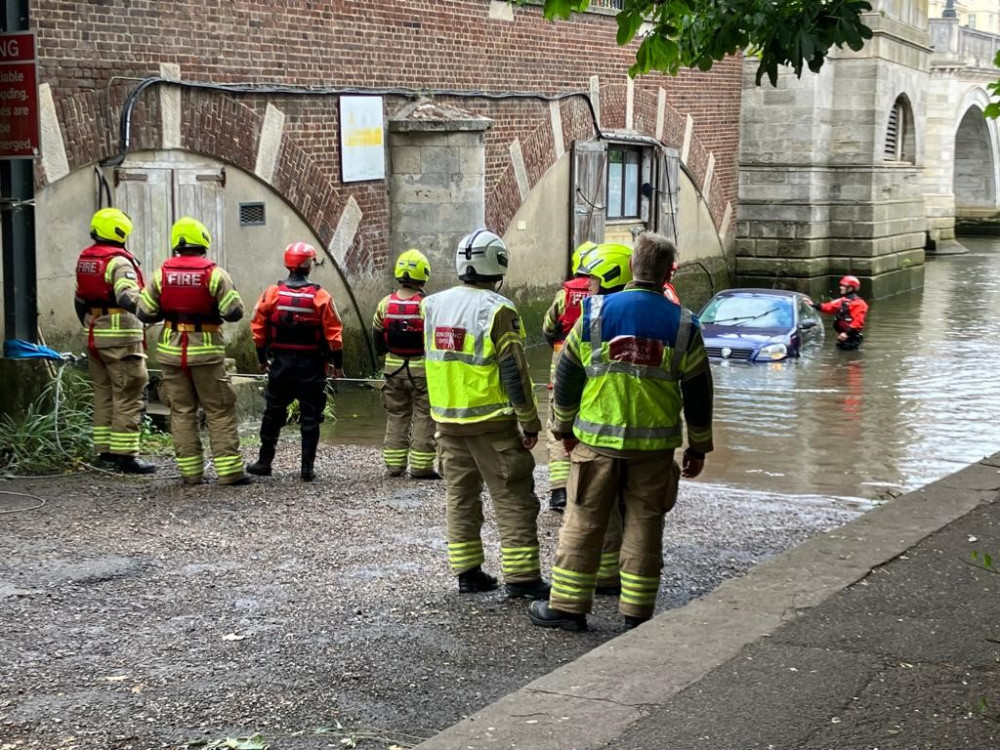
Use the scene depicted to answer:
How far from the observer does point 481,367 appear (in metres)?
7.24

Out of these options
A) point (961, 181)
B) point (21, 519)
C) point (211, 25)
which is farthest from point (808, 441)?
point (961, 181)

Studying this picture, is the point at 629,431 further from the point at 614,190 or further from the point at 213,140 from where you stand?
the point at 614,190

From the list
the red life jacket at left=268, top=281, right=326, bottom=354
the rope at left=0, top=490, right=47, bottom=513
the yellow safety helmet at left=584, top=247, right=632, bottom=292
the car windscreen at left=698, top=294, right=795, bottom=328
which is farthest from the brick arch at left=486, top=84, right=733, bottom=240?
the yellow safety helmet at left=584, top=247, right=632, bottom=292

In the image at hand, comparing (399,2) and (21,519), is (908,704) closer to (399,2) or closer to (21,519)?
(21,519)

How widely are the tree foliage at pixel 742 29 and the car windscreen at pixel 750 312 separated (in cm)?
1351

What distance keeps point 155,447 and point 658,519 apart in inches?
250

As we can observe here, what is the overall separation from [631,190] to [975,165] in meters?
35.3

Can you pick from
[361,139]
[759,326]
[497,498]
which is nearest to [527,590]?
[497,498]

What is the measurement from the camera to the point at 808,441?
14.9 metres

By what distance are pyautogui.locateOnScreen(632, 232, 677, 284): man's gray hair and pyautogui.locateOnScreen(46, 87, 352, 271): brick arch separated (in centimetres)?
772

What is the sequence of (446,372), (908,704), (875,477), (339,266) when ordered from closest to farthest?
(908,704), (446,372), (875,477), (339,266)

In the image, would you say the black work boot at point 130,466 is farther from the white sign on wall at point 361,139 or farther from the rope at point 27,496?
the white sign on wall at point 361,139

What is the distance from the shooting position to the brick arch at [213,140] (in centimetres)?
1312

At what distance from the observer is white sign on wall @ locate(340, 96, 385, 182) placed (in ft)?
56.3
